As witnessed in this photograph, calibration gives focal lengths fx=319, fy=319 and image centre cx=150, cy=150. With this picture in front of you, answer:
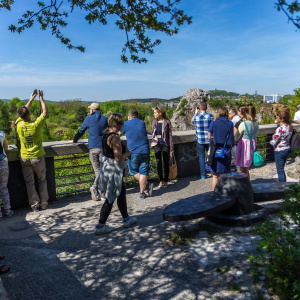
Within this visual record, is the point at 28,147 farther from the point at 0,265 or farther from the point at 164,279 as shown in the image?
the point at 164,279

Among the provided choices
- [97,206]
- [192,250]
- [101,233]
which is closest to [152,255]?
[192,250]

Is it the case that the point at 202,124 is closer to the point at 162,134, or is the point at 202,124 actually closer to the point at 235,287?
the point at 162,134

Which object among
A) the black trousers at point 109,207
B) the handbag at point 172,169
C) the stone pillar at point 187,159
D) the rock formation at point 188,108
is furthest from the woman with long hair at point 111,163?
the rock formation at point 188,108

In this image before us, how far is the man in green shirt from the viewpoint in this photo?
5887 millimetres

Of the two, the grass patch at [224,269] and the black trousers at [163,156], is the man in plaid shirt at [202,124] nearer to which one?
the black trousers at [163,156]

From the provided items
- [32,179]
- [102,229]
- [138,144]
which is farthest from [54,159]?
[102,229]

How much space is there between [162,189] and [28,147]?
3.13 meters

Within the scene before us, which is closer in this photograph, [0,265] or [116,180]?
[0,265]

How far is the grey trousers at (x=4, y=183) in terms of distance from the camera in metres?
5.78

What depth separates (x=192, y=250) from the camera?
4.21 metres

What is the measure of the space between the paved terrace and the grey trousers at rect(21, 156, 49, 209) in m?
0.35

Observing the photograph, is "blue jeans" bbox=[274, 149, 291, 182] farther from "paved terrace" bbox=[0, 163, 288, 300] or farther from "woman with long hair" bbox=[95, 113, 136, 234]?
"woman with long hair" bbox=[95, 113, 136, 234]

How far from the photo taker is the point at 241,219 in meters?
4.89

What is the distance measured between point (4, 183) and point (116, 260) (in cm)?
297
